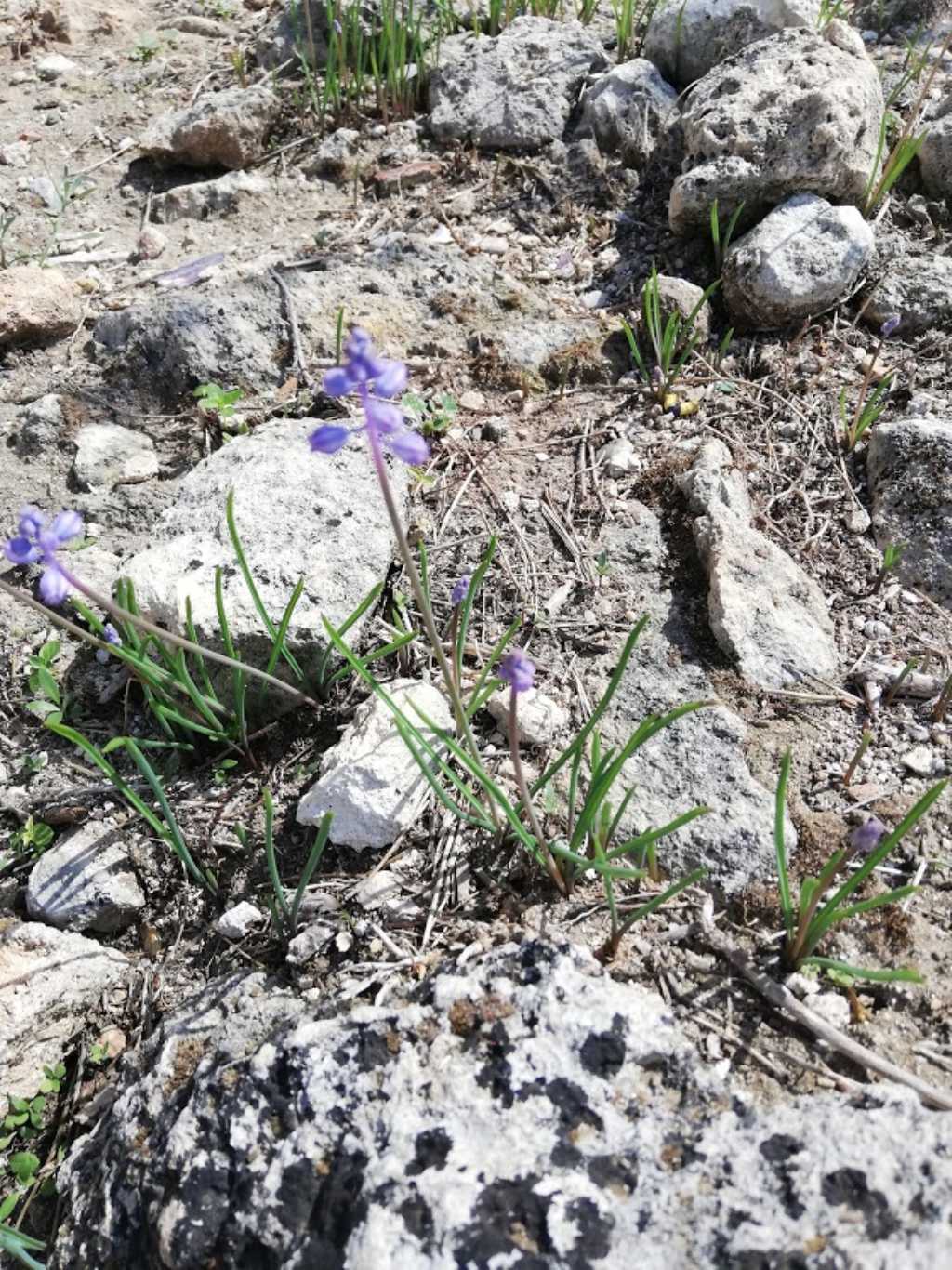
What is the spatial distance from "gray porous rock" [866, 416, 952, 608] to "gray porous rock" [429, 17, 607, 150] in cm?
248

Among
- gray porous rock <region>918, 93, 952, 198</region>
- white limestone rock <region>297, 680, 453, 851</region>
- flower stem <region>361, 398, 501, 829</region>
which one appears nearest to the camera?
flower stem <region>361, 398, 501, 829</region>

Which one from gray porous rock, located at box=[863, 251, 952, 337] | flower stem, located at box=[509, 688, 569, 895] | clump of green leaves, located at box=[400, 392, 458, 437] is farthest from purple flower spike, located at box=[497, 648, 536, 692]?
gray porous rock, located at box=[863, 251, 952, 337]

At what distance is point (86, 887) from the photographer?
2.45 metres

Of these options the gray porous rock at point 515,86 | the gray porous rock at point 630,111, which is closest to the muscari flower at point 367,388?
the gray porous rock at point 630,111

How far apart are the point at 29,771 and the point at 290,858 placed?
0.84 meters

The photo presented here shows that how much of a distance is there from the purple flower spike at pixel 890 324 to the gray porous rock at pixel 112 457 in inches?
104

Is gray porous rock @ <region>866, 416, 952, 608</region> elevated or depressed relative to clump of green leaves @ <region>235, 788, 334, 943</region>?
elevated

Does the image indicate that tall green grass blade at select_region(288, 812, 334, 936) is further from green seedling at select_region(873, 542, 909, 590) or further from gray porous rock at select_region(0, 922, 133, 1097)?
green seedling at select_region(873, 542, 909, 590)

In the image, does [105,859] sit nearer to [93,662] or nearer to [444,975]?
[93,662]

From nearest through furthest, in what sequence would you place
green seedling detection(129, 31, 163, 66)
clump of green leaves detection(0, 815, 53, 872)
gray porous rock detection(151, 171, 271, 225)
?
clump of green leaves detection(0, 815, 53, 872), gray porous rock detection(151, 171, 271, 225), green seedling detection(129, 31, 163, 66)

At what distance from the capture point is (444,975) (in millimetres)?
1848

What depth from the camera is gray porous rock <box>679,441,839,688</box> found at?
266cm

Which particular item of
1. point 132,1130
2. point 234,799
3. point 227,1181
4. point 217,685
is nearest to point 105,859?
point 234,799

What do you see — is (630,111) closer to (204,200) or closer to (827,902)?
(204,200)
